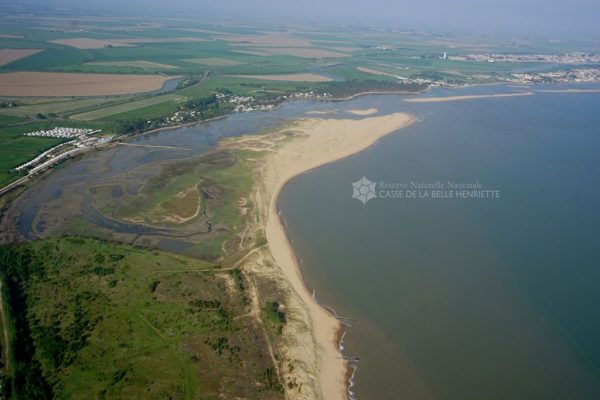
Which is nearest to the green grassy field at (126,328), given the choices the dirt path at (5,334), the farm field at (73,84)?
the dirt path at (5,334)

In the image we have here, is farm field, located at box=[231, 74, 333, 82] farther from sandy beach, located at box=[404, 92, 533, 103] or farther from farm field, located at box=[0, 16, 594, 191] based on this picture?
sandy beach, located at box=[404, 92, 533, 103]

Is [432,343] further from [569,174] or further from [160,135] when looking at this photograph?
[160,135]

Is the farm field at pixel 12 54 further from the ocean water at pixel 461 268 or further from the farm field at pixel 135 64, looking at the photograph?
the ocean water at pixel 461 268

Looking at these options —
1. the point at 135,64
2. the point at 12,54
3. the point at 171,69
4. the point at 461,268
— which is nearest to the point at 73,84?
the point at 171,69

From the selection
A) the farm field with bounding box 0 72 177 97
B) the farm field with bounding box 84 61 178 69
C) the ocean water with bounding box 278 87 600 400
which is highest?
the farm field with bounding box 84 61 178 69

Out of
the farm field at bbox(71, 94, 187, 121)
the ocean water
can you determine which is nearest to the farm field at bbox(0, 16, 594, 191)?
the farm field at bbox(71, 94, 187, 121)

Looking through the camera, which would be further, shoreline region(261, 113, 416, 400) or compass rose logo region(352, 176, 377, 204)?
compass rose logo region(352, 176, 377, 204)

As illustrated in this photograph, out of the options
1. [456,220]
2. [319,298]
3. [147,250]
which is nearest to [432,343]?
[319,298]
